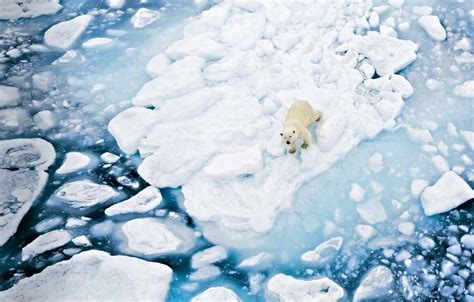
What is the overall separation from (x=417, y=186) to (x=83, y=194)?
1.34 meters

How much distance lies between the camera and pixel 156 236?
5.40 ft

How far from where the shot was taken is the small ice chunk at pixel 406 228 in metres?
1.61

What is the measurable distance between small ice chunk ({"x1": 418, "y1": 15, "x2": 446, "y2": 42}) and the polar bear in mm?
888

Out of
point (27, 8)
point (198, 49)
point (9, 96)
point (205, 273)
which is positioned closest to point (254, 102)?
point (198, 49)

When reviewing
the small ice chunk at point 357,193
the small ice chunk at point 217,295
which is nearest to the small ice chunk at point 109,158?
the small ice chunk at point 217,295

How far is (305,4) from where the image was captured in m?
2.53

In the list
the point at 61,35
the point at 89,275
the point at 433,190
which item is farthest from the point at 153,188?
the point at 61,35

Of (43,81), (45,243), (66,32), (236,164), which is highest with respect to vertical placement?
(66,32)

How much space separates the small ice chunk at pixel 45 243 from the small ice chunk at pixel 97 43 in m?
1.25

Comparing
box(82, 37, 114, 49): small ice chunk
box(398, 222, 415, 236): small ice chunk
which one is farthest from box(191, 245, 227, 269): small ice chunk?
box(82, 37, 114, 49): small ice chunk

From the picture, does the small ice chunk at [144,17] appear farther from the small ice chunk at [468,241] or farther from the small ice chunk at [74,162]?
the small ice chunk at [468,241]

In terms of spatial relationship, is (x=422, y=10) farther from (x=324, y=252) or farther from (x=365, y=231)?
(x=324, y=252)

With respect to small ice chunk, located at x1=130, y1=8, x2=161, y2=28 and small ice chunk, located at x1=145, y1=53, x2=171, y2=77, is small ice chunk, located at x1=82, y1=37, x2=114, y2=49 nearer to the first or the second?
small ice chunk, located at x1=130, y1=8, x2=161, y2=28

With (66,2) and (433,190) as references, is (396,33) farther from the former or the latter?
→ (66,2)
